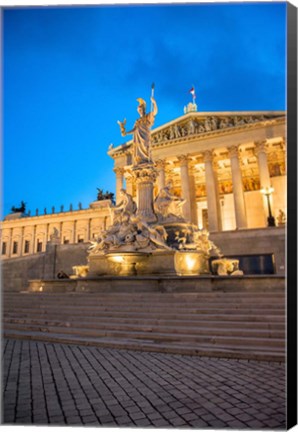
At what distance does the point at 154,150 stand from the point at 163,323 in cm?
3527

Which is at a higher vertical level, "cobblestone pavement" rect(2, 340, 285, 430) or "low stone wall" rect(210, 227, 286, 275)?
"low stone wall" rect(210, 227, 286, 275)

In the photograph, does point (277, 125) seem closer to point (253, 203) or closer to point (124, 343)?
point (253, 203)

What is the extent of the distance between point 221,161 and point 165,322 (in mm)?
37177

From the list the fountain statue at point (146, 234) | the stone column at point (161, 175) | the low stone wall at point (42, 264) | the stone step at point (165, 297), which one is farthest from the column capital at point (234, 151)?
the stone step at point (165, 297)

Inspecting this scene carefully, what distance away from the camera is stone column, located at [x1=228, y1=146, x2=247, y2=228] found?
34.2 metres

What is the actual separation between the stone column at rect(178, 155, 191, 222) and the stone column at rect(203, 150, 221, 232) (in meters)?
2.28

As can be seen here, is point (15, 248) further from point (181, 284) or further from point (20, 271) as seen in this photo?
point (181, 284)

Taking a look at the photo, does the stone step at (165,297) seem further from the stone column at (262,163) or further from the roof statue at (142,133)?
the stone column at (262,163)

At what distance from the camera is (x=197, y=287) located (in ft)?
38.7

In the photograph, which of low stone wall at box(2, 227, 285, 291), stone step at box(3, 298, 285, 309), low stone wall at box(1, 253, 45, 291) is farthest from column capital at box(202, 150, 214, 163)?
stone step at box(3, 298, 285, 309)

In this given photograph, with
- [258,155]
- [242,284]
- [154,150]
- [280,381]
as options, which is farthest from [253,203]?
[280,381]

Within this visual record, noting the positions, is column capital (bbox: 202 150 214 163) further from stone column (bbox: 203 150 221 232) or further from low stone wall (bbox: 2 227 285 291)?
low stone wall (bbox: 2 227 285 291)

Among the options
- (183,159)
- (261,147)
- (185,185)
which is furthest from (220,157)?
(185,185)

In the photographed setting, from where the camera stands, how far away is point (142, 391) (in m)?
4.42
